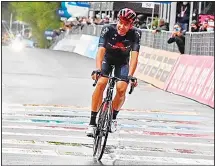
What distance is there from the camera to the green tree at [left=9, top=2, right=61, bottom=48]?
8756cm

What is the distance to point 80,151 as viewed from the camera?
992 cm

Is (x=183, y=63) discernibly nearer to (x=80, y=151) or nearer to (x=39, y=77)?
(x=39, y=77)

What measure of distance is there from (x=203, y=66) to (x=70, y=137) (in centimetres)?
815

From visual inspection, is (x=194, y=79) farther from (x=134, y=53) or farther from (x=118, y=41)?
(x=118, y=41)

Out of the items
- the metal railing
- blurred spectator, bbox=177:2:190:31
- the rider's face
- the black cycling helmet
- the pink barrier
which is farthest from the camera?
blurred spectator, bbox=177:2:190:31

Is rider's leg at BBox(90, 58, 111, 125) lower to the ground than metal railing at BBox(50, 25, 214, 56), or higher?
higher

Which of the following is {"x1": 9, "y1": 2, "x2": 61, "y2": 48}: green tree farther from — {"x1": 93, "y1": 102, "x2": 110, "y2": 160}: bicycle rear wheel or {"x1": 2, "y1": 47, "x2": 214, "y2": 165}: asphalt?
{"x1": 93, "y1": 102, "x2": 110, "y2": 160}: bicycle rear wheel

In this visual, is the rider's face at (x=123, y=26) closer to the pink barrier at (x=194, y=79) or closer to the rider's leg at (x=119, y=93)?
the rider's leg at (x=119, y=93)

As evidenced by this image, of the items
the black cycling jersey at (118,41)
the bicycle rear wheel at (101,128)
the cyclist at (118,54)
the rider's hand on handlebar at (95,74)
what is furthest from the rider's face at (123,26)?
the bicycle rear wheel at (101,128)

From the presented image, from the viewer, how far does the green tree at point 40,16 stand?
287 feet

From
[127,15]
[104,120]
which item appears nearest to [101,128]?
[104,120]

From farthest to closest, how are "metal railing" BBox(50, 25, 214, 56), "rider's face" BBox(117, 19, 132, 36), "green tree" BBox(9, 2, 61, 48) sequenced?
"green tree" BBox(9, 2, 61, 48)
"metal railing" BBox(50, 25, 214, 56)
"rider's face" BBox(117, 19, 132, 36)

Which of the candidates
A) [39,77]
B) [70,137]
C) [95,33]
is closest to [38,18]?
[95,33]

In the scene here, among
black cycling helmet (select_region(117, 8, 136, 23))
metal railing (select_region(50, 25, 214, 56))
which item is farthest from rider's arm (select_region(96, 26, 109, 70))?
metal railing (select_region(50, 25, 214, 56))
